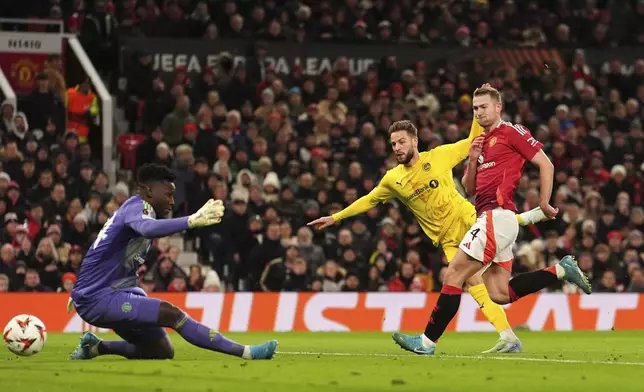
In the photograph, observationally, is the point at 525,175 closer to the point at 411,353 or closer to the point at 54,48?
the point at 54,48

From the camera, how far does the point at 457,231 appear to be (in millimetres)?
13609

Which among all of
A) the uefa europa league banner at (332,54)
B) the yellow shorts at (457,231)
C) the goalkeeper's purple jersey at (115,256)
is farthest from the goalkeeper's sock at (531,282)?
the uefa europa league banner at (332,54)

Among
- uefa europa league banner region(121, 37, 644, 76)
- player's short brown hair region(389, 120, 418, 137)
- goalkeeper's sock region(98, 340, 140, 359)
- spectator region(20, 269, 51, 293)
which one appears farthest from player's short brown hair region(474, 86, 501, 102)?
uefa europa league banner region(121, 37, 644, 76)

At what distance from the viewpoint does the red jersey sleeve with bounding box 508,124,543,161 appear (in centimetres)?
1214

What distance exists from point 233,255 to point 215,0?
7.69m

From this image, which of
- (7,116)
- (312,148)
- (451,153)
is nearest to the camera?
(451,153)

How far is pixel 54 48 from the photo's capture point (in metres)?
25.1

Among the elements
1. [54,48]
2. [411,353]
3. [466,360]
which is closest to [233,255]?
[54,48]

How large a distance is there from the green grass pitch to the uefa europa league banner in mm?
13273

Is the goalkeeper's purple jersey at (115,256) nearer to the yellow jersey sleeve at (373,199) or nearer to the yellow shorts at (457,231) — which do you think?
the yellow jersey sleeve at (373,199)

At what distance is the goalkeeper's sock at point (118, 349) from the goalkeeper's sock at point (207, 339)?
3.49 feet

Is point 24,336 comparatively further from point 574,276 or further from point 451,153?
point 574,276

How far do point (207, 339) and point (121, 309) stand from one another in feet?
2.86

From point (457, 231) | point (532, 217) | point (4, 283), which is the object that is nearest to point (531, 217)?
point (532, 217)
